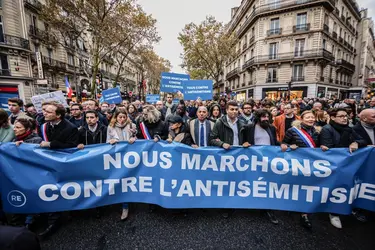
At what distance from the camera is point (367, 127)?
9.61 ft

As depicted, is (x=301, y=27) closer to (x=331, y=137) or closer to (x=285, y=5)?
(x=285, y=5)

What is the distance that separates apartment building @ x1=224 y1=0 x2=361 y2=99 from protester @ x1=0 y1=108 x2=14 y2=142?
2704cm

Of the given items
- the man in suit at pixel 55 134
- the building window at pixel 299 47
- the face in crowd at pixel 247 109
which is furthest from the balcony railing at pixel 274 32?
the man in suit at pixel 55 134

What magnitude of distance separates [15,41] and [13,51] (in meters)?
1.09

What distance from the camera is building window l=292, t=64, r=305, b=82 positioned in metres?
23.6

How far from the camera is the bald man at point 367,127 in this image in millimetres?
2852

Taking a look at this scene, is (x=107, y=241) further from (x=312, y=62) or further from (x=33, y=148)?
(x=312, y=62)

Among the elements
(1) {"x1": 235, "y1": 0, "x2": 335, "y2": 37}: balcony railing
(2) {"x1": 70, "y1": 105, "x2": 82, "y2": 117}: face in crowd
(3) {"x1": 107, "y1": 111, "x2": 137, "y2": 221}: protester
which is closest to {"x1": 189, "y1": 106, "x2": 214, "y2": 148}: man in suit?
(3) {"x1": 107, "y1": 111, "x2": 137, "y2": 221}: protester

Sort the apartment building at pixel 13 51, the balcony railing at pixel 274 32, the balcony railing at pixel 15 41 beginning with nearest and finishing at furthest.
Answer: the apartment building at pixel 13 51, the balcony railing at pixel 15 41, the balcony railing at pixel 274 32

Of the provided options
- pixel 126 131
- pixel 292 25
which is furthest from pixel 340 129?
pixel 292 25

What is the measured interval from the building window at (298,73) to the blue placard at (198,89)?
22.4m

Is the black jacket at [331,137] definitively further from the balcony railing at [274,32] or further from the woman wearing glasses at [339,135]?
the balcony railing at [274,32]

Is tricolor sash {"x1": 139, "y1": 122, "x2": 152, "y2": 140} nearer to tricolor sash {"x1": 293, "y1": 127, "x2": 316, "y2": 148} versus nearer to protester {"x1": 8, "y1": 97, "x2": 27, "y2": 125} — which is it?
tricolor sash {"x1": 293, "y1": 127, "x2": 316, "y2": 148}

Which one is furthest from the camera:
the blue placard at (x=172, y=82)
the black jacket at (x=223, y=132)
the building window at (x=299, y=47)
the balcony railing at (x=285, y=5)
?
the building window at (x=299, y=47)
